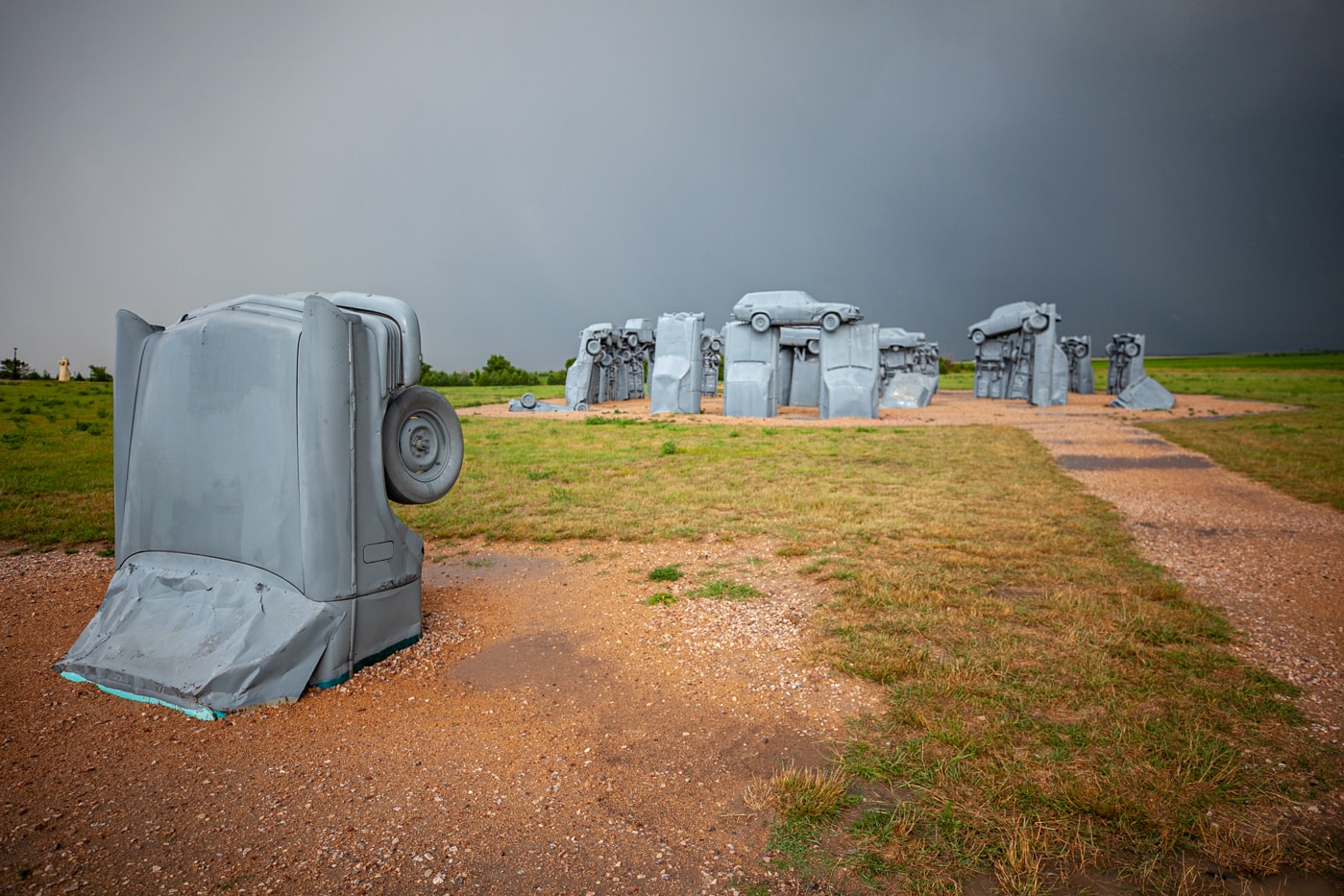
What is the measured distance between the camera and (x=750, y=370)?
897 inches

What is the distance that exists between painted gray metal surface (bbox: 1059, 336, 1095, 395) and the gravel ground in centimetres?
3232

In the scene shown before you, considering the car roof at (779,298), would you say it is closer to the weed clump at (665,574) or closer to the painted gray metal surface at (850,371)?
the painted gray metal surface at (850,371)

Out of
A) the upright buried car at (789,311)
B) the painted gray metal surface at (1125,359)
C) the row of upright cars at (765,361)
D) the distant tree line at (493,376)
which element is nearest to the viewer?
the upright buried car at (789,311)

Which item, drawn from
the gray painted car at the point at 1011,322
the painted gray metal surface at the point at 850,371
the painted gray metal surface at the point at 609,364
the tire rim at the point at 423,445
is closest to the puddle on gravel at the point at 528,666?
the tire rim at the point at 423,445

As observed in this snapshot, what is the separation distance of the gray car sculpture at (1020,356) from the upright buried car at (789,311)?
1081 cm

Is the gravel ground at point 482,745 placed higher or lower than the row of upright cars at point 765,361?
lower

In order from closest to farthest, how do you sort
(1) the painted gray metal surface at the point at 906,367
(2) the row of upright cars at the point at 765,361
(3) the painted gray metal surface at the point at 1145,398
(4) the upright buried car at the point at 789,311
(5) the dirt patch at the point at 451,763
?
(5) the dirt patch at the point at 451,763, (4) the upright buried car at the point at 789,311, (2) the row of upright cars at the point at 765,361, (3) the painted gray metal surface at the point at 1145,398, (1) the painted gray metal surface at the point at 906,367

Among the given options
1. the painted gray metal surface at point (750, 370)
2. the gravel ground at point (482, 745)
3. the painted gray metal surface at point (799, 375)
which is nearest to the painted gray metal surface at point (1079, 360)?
the painted gray metal surface at point (799, 375)

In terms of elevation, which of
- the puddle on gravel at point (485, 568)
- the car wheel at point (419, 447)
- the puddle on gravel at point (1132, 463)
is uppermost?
the car wheel at point (419, 447)

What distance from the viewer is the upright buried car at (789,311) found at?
20641 millimetres

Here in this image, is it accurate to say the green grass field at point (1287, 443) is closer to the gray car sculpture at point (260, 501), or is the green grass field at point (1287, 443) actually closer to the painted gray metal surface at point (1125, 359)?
the painted gray metal surface at point (1125, 359)

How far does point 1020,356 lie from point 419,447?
3244 cm

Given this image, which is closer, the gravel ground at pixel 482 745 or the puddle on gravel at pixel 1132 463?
the gravel ground at pixel 482 745

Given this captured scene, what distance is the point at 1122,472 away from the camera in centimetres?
1182
